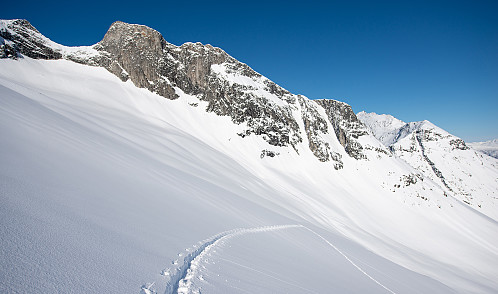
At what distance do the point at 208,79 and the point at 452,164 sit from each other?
155 m

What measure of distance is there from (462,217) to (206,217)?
83792 mm

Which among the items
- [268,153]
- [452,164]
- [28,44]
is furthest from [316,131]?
[452,164]

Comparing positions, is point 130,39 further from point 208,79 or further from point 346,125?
point 346,125

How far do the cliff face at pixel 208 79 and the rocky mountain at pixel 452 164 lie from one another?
8372 cm

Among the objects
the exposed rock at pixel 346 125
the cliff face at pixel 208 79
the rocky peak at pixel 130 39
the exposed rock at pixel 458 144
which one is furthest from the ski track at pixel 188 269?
the exposed rock at pixel 458 144

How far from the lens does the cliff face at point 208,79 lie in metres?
62.5

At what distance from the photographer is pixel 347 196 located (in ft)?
190

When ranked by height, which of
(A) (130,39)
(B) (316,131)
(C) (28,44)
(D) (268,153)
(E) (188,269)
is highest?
(B) (316,131)

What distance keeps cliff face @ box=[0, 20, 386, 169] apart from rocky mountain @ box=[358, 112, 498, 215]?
3296 inches

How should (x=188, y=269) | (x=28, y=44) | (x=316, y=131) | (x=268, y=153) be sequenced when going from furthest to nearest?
1. (x=316, y=131)
2. (x=268, y=153)
3. (x=28, y=44)
4. (x=188, y=269)

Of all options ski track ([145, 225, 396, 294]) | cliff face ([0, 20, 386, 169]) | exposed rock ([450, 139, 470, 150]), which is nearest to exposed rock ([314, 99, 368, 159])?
cliff face ([0, 20, 386, 169])

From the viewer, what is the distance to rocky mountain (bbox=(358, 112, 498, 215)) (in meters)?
121

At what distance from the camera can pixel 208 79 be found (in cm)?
7131

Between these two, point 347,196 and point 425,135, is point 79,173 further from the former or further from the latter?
point 425,135
